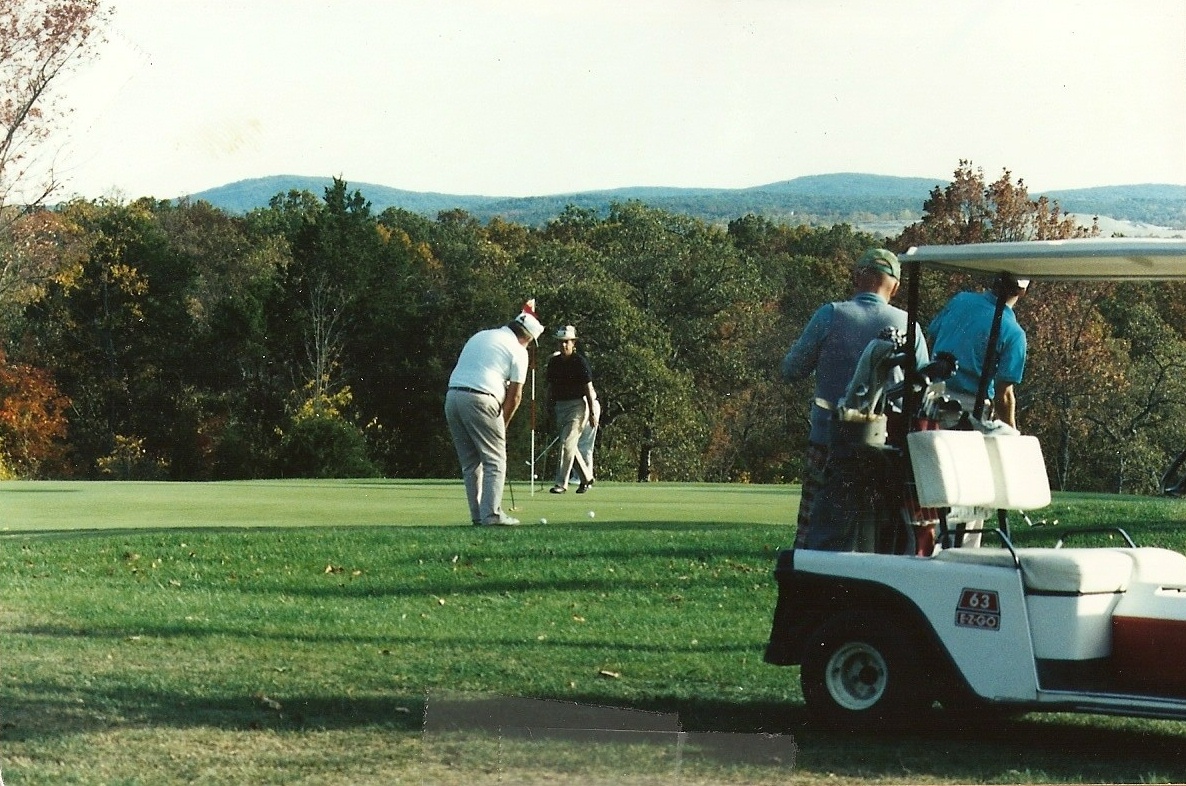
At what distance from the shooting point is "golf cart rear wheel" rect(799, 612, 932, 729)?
17.5ft

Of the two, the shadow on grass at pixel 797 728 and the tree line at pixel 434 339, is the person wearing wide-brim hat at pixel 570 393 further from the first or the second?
the tree line at pixel 434 339

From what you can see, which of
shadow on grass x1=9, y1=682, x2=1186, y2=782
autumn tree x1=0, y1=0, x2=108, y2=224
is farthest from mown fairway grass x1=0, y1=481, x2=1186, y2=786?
autumn tree x1=0, y1=0, x2=108, y2=224

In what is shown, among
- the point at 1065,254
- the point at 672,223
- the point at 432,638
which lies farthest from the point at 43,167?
the point at 672,223

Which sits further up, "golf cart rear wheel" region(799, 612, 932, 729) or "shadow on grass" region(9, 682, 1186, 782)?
"golf cart rear wheel" region(799, 612, 932, 729)

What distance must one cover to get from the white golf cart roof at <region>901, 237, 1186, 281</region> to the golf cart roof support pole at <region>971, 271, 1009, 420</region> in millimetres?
56

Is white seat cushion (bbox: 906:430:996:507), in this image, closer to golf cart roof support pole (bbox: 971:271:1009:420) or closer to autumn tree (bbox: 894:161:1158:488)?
golf cart roof support pole (bbox: 971:271:1009:420)

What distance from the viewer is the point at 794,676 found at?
6.88 m

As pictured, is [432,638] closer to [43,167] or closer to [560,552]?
[560,552]

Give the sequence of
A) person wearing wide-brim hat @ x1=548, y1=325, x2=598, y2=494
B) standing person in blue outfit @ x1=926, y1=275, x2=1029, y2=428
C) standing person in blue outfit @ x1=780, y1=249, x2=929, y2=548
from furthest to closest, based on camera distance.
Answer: person wearing wide-brim hat @ x1=548, y1=325, x2=598, y2=494, standing person in blue outfit @ x1=926, y1=275, x2=1029, y2=428, standing person in blue outfit @ x1=780, y1=249, x2=929, y2=548

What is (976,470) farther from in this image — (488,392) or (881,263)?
(488,392)

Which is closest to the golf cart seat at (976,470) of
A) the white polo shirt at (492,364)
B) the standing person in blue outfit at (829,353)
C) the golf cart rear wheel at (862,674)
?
the golf cart rear wheel at (862,674)

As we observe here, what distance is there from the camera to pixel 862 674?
5508 millimetres

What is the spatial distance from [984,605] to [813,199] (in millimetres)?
7680

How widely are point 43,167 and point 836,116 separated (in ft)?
18.8
